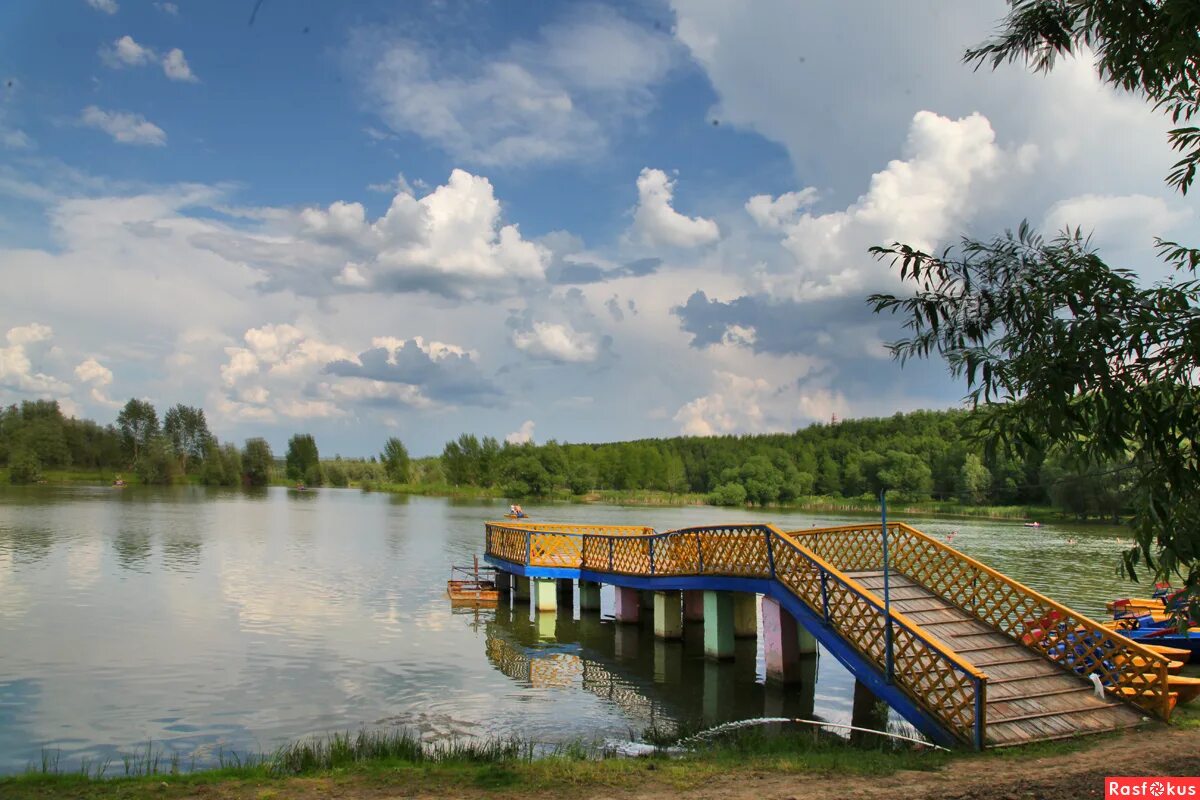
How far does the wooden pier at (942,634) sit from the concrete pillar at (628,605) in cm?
519

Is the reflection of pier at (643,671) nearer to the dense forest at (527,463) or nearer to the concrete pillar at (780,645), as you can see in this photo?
the concrete pillar at (780,645)

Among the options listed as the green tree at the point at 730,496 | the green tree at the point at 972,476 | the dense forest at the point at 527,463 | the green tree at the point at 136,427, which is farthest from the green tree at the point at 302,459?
the green tree at the point at 972,476

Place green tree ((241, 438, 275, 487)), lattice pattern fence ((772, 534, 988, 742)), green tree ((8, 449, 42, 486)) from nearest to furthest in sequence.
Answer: lattice pattern fence ((772, 534, 988, 742)) < green tree ((8, 449, 42, 486)) < green tree ((241, 438, 275, 487))

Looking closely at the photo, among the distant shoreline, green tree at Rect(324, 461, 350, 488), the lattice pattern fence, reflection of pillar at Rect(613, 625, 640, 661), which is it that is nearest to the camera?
the lattice pattern fence

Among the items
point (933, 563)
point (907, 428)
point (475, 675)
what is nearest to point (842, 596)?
point (933, 563)

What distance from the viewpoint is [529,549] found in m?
27.3

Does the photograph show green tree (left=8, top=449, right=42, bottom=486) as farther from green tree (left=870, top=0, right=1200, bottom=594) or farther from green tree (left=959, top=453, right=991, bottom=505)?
green tree (left=870, top=0, right=1200, bottom=594)

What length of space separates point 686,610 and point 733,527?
5.45 m

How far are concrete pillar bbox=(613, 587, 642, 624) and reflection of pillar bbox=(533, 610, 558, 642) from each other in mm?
2184

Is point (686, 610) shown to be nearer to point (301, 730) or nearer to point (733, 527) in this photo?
point (733, 527)

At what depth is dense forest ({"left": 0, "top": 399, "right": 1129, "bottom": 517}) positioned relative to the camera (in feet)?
393

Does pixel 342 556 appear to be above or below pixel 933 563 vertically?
below

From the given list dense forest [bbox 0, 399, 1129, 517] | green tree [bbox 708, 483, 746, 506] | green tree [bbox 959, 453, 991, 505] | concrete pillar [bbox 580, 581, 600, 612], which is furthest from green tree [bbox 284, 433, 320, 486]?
concrete pillar [bbox 580, 581, 600, 612]

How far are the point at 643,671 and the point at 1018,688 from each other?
961 centimetres
